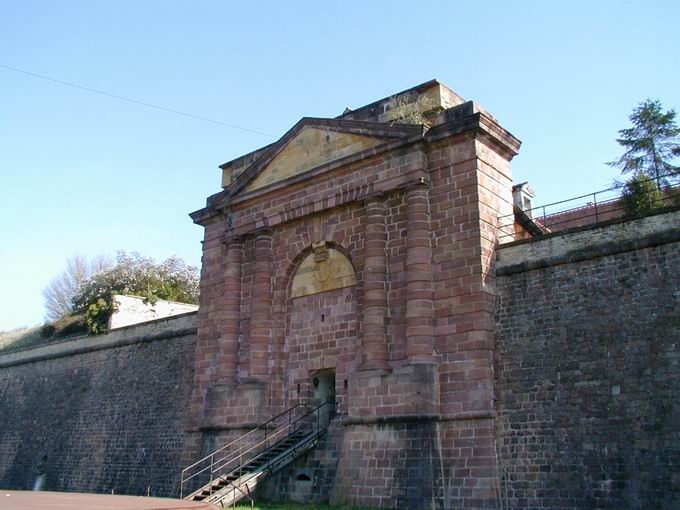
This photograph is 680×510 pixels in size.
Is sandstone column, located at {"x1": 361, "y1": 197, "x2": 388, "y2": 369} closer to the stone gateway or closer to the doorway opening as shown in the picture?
the stone gateway

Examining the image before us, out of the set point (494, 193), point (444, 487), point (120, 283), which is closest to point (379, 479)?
point (444, 487)

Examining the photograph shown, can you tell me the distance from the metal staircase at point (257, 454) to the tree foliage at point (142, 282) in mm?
12725

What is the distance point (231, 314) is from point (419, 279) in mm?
6146

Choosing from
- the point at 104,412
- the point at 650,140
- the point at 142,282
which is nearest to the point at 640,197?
the point at 650,140

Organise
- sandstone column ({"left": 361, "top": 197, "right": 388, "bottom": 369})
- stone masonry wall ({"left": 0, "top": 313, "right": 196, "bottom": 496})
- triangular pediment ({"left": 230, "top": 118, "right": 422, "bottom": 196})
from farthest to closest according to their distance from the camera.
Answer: stone masonry wall ({"left": 0, "top": 313, "right": 196, "bottom": 496})
triangular pediment ({"left": 230, "top": 118, "right": 422, "bottom": 196})
sandstone column ({"left": 361, "top": 197, "right": 388, "bottom": 369})

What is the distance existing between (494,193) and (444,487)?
6.30 m

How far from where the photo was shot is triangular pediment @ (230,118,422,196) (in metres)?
17.0

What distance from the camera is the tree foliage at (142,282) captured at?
33.1 metres

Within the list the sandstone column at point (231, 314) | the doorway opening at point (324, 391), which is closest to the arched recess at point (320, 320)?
the doorway opening at point (324, 391)

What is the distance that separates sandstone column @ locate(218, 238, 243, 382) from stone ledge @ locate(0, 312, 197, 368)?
3.15 m

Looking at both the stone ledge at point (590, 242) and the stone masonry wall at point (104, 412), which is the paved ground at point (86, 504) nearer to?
the stone ledge at point (590, 242)

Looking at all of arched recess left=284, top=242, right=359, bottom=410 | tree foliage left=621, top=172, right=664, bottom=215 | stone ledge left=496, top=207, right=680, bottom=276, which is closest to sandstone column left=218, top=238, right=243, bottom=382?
arched recess left=284, top=242, right=359, bottom=410

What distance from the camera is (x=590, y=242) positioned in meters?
14.0

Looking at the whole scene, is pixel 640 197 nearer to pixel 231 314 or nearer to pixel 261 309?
pixel 261 309
